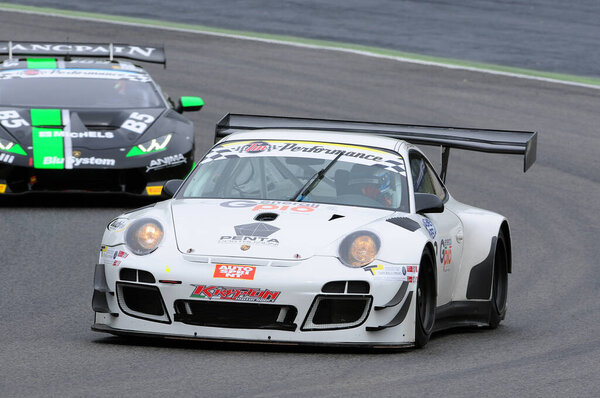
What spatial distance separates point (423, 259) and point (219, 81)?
14824mm

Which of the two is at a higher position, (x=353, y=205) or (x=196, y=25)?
(x=353, y=205)

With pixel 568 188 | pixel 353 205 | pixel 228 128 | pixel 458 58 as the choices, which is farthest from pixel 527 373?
pixel 458 58

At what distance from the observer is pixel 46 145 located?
42.5 feet

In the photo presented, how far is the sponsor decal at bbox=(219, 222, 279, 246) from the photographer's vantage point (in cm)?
722

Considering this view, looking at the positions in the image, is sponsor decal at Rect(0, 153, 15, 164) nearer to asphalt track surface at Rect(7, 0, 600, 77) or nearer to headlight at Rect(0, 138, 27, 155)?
headlight at Rect(0, 138, 27, 155)

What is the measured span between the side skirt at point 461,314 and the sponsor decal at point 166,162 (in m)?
5.24

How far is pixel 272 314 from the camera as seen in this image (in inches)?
277

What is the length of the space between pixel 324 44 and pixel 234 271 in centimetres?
1834

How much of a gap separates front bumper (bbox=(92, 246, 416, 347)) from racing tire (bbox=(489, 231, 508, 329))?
1.62 m

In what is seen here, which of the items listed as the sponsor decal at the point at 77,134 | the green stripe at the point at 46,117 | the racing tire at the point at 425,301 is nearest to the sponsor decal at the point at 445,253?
the racing tire at the point at 425,301

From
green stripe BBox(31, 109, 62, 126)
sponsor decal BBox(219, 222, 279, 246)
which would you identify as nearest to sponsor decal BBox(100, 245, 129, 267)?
sponsor decal BBox(219, 222, 279, 246)

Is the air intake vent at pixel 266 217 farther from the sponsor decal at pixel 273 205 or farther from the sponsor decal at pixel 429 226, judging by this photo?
the sponsor decal at pixel 429 226

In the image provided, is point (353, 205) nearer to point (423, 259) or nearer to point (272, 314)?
point (423, 259)

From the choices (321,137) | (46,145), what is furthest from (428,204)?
(46,145)
